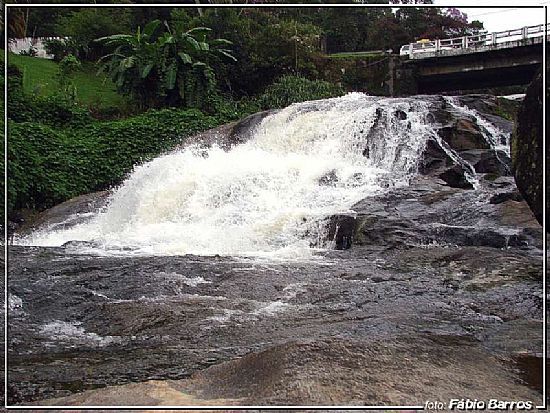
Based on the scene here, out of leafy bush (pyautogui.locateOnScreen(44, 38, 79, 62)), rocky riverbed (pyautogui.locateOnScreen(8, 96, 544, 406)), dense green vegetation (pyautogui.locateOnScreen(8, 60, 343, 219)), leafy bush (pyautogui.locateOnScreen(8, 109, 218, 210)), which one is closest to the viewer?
rocky riverbed (pyautogui.locateOnScreen(8, 96, 544, 406))

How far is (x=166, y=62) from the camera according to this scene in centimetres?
1391

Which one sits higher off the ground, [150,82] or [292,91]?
[150,82]

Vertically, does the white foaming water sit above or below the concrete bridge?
below

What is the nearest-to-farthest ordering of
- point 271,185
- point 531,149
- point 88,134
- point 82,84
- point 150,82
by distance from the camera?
point 531,149
point 271,185
point 88,134
point 150,82
point 82,84

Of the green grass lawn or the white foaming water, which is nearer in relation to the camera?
the white foaming water

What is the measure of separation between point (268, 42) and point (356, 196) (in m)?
6.18

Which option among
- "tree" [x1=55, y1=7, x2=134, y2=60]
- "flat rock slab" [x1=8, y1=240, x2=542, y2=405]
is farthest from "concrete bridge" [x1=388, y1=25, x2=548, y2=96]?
"tree" [x1=55, y1=7, x2=134, y2=60]

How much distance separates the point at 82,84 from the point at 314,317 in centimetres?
1402

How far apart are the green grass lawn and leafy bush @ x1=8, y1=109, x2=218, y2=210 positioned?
143 cm

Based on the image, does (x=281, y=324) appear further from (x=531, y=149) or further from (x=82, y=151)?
(x=82, y=151)

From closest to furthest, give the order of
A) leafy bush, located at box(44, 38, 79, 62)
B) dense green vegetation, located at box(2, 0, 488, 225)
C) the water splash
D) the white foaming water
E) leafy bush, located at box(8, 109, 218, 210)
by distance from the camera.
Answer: the white foaming water < the water splash < leafy bush, located at box(8, 109, 218, 210) < dense green vegetation, located at box(2, 0, 488, 225) < leafy bush, located at box(44, 38, 79, 62)

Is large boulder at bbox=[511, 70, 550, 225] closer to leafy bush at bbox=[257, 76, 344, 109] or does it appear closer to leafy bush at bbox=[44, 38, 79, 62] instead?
leafy bush at bbox=[44, 38, 79, 62]

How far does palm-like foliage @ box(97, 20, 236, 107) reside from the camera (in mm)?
13438

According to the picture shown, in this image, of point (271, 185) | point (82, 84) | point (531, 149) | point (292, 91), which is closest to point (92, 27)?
point (82, 84)
